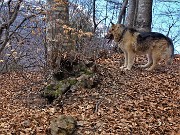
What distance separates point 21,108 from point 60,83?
1043 mm

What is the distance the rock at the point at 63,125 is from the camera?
5.95 m

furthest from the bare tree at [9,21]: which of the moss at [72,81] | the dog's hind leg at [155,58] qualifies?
the dog's hind leg at [155,58]

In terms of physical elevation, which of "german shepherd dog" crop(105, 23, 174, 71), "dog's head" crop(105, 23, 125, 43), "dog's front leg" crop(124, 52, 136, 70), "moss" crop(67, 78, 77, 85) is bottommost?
"moss" crop(67, 78, 77, 85)

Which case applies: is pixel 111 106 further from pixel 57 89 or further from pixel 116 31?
pixel 116 31

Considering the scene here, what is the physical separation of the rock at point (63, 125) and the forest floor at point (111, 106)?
164mm

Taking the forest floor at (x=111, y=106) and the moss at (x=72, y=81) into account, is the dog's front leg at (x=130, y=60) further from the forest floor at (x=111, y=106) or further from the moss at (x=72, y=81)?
the moss at (x=72, y=81)

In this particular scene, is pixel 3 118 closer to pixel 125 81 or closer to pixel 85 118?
Answer: pixel 85 118

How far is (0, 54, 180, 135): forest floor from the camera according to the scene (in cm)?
626

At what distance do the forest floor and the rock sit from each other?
6.5 inches

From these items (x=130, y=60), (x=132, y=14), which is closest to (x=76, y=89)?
(x=130, y=60)

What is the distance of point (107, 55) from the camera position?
11.0 m

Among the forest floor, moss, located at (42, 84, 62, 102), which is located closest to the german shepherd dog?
the forest floor

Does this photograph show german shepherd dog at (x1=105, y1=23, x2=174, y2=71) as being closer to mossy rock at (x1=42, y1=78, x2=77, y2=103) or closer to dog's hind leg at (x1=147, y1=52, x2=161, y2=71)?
dog's hind leg at (x1=147, y1=52, x2=161, y2=71)

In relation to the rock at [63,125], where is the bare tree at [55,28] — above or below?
above
